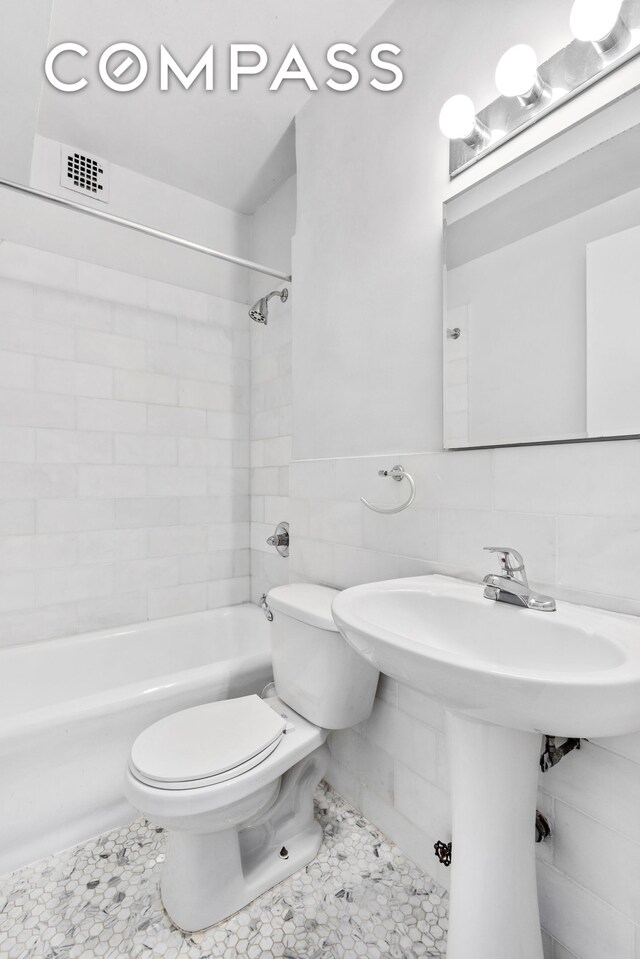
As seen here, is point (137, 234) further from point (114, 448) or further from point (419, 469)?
point (419, 469)

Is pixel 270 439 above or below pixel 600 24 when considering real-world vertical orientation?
below

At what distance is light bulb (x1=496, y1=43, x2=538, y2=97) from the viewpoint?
3.44 feet

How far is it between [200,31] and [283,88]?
346 millimetres

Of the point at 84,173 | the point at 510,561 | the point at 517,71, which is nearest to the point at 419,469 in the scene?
the point at 510,561

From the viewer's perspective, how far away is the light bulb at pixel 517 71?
1048 millimetres

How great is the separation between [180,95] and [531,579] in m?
2.10

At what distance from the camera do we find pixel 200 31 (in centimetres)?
154

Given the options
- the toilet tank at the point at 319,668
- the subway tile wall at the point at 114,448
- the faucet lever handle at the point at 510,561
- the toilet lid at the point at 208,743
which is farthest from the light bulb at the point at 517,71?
the toilet lid at the point at 208,743

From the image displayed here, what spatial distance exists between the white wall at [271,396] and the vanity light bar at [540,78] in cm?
101

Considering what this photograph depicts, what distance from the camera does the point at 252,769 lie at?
114 centimetres

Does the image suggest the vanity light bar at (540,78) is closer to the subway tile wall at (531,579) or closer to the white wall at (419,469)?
the white wall at (419,469)

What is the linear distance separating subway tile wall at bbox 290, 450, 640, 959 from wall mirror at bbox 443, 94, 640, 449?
9cm

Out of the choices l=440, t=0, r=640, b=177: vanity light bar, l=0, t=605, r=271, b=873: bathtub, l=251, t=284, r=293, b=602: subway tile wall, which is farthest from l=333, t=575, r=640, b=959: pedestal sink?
l=251, t=284, r=293, b=602: subway tile wall

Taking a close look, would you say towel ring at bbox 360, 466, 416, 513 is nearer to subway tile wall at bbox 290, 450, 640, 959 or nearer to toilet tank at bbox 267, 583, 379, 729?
subway tile wall at bbox 290, 450, 640, 959
